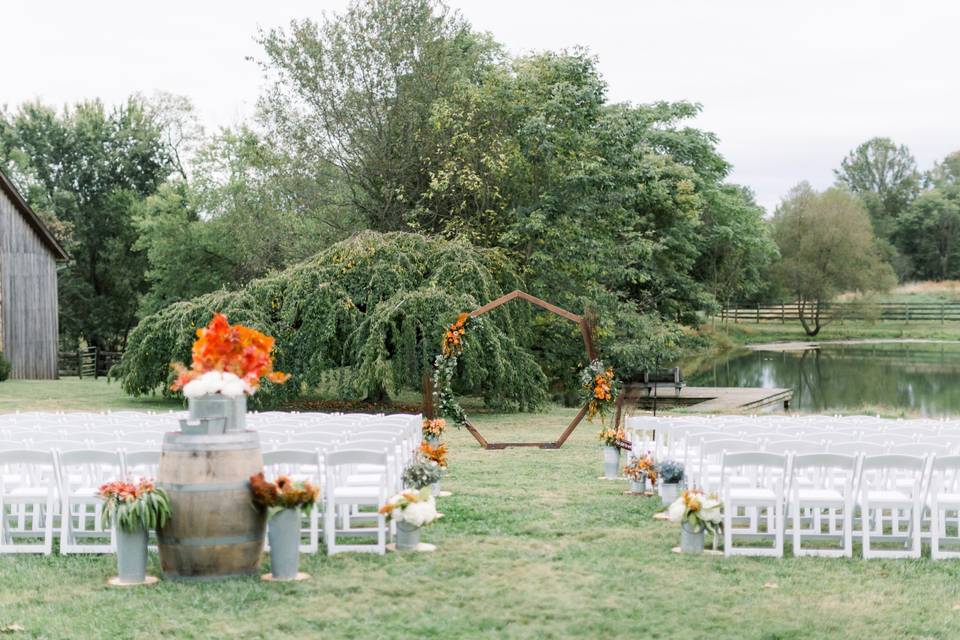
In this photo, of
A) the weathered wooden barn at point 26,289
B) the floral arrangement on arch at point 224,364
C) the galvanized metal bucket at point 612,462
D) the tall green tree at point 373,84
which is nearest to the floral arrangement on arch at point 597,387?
the galvanized metal bucket at point 612,462

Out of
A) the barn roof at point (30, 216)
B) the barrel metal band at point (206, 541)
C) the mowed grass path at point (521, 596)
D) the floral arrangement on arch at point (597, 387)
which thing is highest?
the barn roof at point (30, 216)

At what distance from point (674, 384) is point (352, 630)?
24.4m

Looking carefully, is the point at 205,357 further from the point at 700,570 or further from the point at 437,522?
the point at 700,570

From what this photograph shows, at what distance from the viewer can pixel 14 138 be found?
154 feet

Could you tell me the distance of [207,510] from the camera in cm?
729

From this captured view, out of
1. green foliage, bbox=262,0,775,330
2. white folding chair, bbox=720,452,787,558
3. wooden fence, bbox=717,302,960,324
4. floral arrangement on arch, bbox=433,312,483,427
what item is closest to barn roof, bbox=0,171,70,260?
green foliage, bbox=262,0,775,330

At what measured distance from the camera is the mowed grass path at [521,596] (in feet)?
20.6

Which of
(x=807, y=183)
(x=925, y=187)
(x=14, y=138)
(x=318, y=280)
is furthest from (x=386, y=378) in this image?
(x=925, y=187)

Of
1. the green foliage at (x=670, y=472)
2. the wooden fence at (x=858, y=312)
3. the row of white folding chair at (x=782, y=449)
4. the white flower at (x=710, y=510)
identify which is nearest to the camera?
the white flower at (x=710, y=510)

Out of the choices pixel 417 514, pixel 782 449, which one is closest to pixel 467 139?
pixel 782 449

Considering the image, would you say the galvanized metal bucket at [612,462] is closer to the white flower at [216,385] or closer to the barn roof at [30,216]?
the white flower at [216,385]

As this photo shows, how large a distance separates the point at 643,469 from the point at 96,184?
141 feet

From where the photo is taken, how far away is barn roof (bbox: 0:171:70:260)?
3222cm

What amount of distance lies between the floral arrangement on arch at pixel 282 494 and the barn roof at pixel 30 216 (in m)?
27.8
